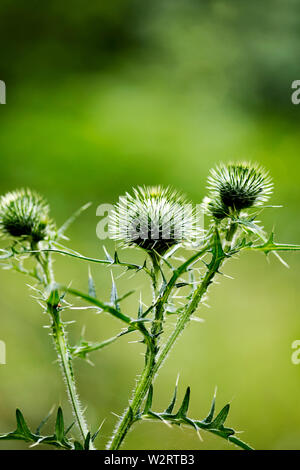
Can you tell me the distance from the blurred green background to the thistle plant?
1.90 metres

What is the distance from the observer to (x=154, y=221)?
128cm

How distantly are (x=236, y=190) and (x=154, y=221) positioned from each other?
22 cm

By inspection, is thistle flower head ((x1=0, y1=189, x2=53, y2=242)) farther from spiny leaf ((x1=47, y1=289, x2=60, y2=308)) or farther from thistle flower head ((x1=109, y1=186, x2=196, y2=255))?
spiny leaf ((x1=47, y1=289, x2=60, y2=308))

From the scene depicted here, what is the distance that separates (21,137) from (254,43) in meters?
2.55

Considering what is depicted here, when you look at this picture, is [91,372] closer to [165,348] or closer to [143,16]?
[165,348]

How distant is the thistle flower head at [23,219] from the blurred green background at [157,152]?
1856mm

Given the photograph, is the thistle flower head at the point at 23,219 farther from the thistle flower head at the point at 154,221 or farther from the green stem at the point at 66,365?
the green stem at the point at 66,365

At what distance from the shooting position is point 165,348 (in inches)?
42.2

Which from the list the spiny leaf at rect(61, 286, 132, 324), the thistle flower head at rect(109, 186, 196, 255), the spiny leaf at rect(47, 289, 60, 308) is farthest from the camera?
the thistle flower head at rect(109, 186, 196, 255)

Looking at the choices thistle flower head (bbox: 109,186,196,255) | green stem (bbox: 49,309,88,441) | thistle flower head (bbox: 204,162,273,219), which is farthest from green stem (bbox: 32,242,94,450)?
thistle flower head (bbox: 204,162,273,219)

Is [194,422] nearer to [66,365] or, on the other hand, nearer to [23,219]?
[66,365]

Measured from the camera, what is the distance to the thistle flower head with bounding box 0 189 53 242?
4.59 feet

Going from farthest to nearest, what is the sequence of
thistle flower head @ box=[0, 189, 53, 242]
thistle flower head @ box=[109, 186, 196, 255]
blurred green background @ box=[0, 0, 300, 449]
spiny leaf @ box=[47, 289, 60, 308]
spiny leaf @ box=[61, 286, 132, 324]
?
blurred green background @ box=[0, 0, 300, 449] → thistle flower head @ box=[0, 189, 53, 242] → thistle flower head @ box=[109, 186, 196, 255] → spiny leaf @ box=[47, 289, 60, 308] → spiny leaf @ box=[61, 286, 132, 324]

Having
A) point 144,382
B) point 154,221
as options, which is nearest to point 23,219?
point 154,221
